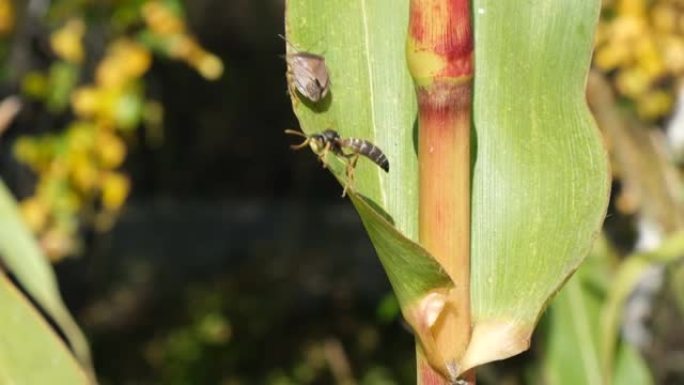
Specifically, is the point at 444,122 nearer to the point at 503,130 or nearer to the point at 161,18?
the point at 503,130

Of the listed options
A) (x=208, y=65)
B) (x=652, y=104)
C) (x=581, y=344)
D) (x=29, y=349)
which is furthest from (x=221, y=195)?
(x=29, y=349)

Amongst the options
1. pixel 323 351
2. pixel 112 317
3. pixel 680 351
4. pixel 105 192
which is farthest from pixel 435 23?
pixel 112 317

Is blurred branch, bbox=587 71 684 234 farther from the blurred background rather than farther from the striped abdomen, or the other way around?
the striped abdomen

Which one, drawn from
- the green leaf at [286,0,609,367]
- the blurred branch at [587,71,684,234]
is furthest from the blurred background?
the green leaf at [286,0,609,367]

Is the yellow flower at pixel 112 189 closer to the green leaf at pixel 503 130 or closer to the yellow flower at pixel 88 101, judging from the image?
the yellow flower at pixel 88 101

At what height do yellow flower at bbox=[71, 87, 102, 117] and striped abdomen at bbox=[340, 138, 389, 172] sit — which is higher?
striped abdomen at bbox=[340, 138, 389, 172]
